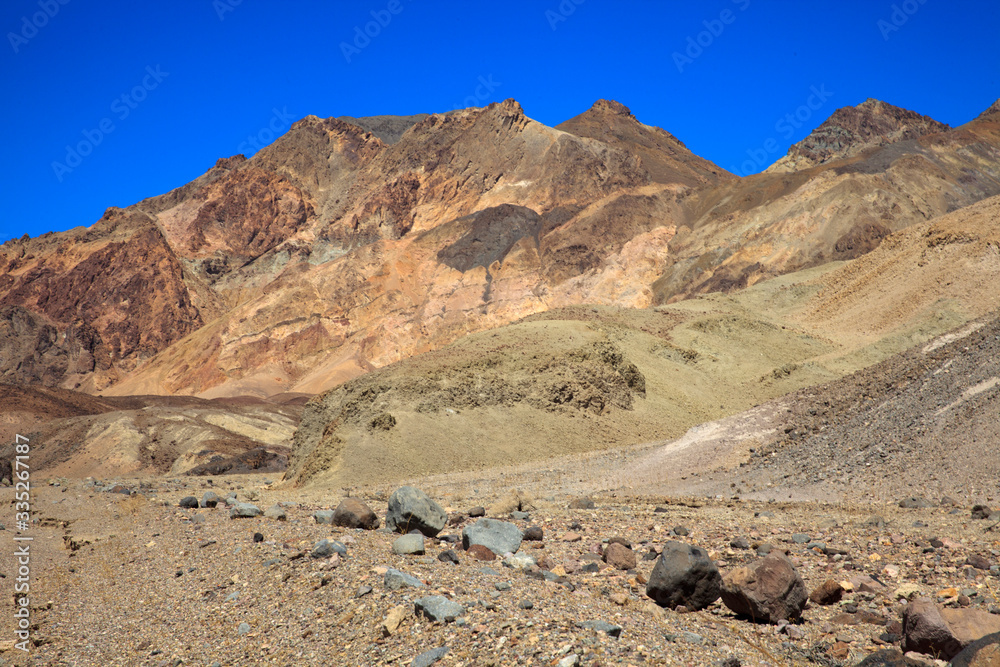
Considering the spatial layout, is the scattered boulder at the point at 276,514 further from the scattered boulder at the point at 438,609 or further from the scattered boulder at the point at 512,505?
the scattered boulder at the point at 438,609

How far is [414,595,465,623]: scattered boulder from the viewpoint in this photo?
5391 mm

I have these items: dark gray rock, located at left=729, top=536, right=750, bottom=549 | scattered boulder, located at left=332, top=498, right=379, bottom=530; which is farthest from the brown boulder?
scattered boulder, located at left=332, top=498, right=379, bottom=530

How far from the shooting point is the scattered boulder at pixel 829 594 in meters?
6.17

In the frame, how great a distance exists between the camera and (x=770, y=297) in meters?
48.9

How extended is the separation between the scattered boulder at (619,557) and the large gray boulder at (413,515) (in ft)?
7.23

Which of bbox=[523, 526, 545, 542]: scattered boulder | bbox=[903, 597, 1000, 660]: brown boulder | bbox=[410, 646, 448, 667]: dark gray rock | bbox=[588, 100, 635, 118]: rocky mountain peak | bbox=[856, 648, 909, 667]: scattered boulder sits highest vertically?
bbox=[588, 100, 635, 118]: rocky mountain peak

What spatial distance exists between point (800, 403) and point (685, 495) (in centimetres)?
565

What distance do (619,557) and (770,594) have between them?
1.79 metres

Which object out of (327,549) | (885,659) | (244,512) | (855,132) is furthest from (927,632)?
(855,132)

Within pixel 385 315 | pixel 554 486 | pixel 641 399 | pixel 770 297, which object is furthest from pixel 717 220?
pixel 554 486

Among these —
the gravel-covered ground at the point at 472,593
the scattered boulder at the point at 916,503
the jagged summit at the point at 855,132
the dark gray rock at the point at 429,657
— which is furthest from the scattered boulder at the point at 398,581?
the jagged summit at the point at 855,132

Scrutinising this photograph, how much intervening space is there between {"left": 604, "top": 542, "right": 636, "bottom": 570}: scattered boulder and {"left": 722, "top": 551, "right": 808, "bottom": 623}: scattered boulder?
4.59 feet

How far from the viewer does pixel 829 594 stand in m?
6.17

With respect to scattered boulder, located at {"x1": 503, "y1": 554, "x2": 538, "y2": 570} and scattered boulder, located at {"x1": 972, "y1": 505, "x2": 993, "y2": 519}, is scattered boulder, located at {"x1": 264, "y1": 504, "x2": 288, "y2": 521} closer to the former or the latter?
scattered boulder, located at {"x1": 503, "y1": 554, "x2": 538, "y2": 570}
